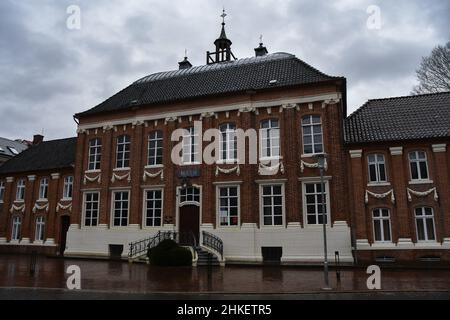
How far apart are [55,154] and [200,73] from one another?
15.1 metres

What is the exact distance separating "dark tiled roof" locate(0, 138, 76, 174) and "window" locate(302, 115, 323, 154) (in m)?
18.4

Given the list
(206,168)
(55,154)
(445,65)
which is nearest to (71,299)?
(206,168)

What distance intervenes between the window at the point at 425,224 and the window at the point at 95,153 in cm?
2065

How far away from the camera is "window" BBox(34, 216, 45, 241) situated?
29.9m

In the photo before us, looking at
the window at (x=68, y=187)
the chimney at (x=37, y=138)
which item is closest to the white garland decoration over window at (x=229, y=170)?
→ the window at (x=68, y=187)

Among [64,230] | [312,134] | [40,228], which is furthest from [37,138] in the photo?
[312,134]

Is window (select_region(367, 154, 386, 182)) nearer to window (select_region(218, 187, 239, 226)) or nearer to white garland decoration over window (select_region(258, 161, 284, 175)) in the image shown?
white garland decoration over window (select_region(258, 161, 284, 175))

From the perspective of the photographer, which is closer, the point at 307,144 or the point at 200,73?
the point at 307,144

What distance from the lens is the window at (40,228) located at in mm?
29859

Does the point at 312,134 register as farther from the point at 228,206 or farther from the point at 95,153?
the point at 95,153

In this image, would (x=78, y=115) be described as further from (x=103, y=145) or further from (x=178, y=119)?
(x=178, y=119)

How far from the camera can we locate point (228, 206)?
892 inches

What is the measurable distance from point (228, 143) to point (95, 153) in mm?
10335

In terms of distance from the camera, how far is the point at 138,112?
26.2 m
